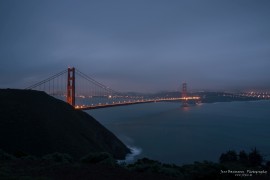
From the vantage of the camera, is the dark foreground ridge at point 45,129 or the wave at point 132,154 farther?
the wave at point 132,154

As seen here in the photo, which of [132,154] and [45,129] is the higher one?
[45,129]

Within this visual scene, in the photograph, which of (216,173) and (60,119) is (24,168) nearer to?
(216,173)

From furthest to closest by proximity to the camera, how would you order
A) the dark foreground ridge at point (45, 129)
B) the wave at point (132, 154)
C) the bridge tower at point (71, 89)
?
the bridge tower at point (71, 89) → the wave at point (132, 154) → the dark foreground ridge at point (45, 129)

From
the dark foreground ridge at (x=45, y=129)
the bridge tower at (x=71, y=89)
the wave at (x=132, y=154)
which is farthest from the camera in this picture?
the bridge tower at (x=71, y=89)

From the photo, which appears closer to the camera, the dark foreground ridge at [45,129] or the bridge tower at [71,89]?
the dark foreground ridge at [45,129]

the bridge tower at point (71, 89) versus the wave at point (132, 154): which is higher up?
the bridge tower at point (71, 89)

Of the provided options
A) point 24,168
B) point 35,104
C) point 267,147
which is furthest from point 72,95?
point 24,168

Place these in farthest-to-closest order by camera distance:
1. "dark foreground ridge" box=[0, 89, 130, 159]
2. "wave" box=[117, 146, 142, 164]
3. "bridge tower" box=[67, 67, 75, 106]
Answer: "bridge tower" box=[67, 67, 75, 106] < "wave" box=[117, 146, 142, 164] < "dark foreground ridge" box=[0, 89, 130, 159]

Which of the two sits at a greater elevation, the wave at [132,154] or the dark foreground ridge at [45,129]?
the dark foreground ridge at [45,129]

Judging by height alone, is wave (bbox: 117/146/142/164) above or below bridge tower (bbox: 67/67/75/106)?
below

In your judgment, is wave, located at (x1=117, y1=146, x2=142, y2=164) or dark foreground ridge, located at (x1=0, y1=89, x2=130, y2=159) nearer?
dark foreground ridge, located at (x1=0, y1=89, x2=130, y2=159)
